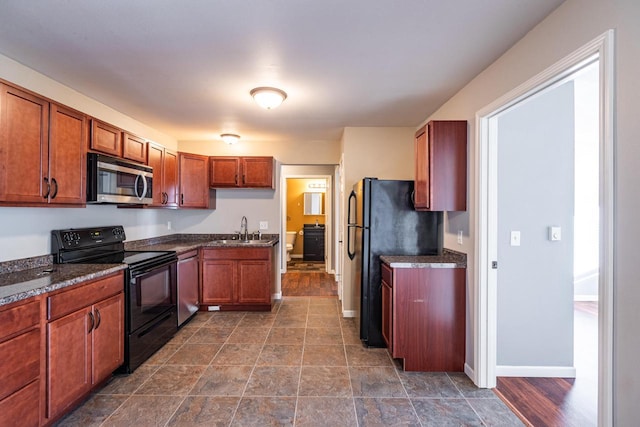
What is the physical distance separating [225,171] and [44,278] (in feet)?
8.55

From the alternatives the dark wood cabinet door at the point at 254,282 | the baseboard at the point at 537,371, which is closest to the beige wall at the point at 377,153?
the dark wood cabinet door at the point at 254,282

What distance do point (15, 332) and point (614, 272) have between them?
283cm

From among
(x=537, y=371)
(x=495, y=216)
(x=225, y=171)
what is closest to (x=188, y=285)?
(x=225, y=171)

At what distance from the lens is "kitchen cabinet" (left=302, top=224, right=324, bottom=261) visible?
7656 millimetres

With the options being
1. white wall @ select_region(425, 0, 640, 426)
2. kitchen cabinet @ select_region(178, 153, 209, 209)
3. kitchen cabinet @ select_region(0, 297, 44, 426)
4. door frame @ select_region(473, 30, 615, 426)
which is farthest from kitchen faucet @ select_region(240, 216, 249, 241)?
white wall @ select_region(425, 0, 640, 426)

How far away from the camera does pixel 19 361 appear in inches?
60.9

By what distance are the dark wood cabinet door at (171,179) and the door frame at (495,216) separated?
3.41 metres

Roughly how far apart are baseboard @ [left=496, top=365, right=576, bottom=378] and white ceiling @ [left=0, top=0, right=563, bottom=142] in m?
2.42

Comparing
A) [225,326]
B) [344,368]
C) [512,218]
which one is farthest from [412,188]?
[225,326]

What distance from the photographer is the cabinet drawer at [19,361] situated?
147 cm

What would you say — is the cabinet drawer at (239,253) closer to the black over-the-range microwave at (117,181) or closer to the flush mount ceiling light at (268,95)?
the black over-the-range microwave at (117,181)

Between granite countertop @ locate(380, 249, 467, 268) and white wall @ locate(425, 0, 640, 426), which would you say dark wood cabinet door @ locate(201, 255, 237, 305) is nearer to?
granite countertop @ locate(380, 249, 467, 268)

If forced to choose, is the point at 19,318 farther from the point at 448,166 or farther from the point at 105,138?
the point at 448,166

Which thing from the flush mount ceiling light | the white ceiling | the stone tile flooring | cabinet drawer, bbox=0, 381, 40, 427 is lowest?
the stone tile flooring
